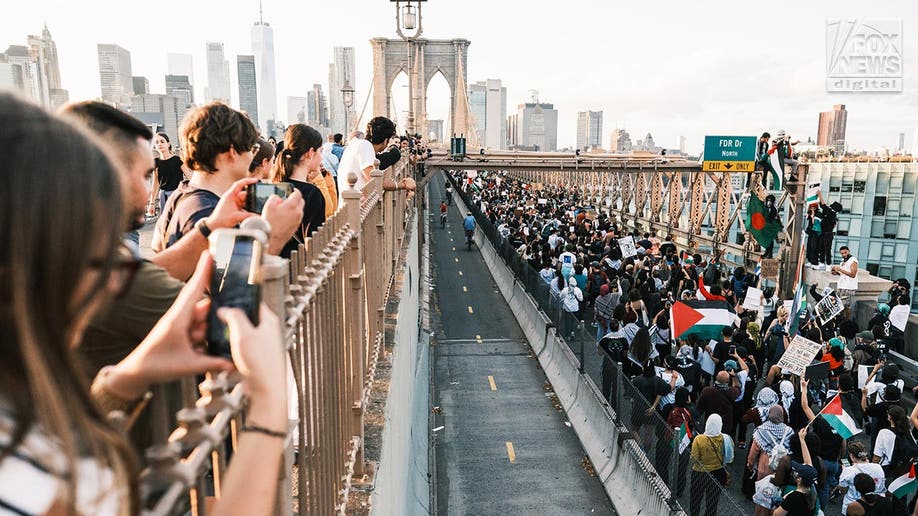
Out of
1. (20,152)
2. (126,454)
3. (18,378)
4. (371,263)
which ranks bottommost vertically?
(371,263)

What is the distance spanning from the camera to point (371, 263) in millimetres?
5285

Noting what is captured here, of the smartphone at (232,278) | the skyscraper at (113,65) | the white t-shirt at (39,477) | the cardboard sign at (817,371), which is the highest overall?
the skyscraper at (113,65)

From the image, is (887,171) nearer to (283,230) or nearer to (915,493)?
(915,493)

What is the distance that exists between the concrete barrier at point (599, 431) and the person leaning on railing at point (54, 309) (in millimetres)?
7759

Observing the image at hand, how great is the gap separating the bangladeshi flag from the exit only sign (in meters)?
3.87

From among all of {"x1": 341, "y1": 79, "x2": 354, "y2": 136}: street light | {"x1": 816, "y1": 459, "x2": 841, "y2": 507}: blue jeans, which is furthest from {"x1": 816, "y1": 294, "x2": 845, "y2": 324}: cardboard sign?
{"x1": 341, "y1": 79, "x2": 354, "y2": 136}: street light

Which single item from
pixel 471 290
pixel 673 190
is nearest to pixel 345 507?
pixel 471 290

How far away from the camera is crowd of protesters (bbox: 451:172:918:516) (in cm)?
679

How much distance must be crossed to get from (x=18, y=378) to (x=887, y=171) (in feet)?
250

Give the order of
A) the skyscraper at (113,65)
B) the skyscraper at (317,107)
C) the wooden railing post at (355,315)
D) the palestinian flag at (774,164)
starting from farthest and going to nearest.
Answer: the skyscraper at (317,107), the skyscraper at (113,65), the palestinian flag at (774,164), the wooden railing post at (355,315)

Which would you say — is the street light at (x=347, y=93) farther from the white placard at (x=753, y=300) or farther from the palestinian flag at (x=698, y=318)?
the palestinian flag at (x=698, y=318)

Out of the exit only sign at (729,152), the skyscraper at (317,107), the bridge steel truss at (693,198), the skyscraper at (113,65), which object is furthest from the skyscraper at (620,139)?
the exit only sign at (729,152)

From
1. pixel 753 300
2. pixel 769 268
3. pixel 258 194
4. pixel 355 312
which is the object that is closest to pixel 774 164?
pixel 769 268

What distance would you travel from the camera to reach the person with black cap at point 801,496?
6172 mm
